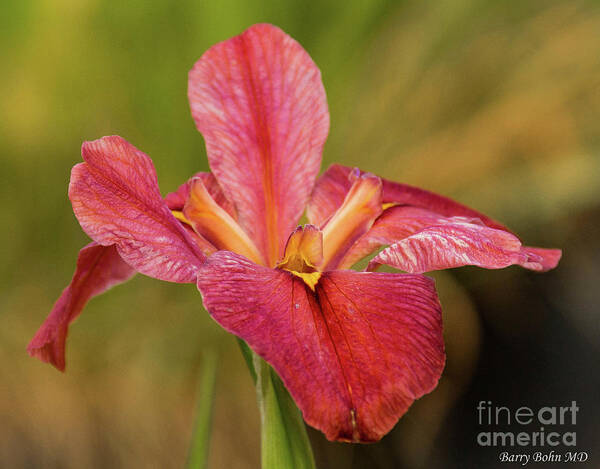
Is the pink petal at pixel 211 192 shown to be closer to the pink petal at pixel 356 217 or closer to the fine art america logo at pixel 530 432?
the pink petal at pixel 356 217

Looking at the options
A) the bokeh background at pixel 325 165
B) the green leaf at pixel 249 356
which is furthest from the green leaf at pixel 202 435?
the bokeh background at pixel 325 165

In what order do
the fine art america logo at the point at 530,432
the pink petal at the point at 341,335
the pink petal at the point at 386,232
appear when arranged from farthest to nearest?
1. the fine art america logo at the point at 530,432
2. the pink petal at the point at 386,232
3. the pink petal at the point at 341,335

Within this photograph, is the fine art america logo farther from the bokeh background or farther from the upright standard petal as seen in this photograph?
the upright standard petal

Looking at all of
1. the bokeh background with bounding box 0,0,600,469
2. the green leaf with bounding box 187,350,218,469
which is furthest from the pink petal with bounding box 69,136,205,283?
the bokeh background with bounding box 0,0,600,469

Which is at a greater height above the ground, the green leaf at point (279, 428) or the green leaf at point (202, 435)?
the green leaf at point (279, 428)

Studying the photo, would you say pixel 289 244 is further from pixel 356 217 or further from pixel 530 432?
pixel 530 432

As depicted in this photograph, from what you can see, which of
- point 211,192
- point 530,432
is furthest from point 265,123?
point 530,432

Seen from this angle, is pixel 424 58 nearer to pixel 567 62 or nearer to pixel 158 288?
pixel 567 62
